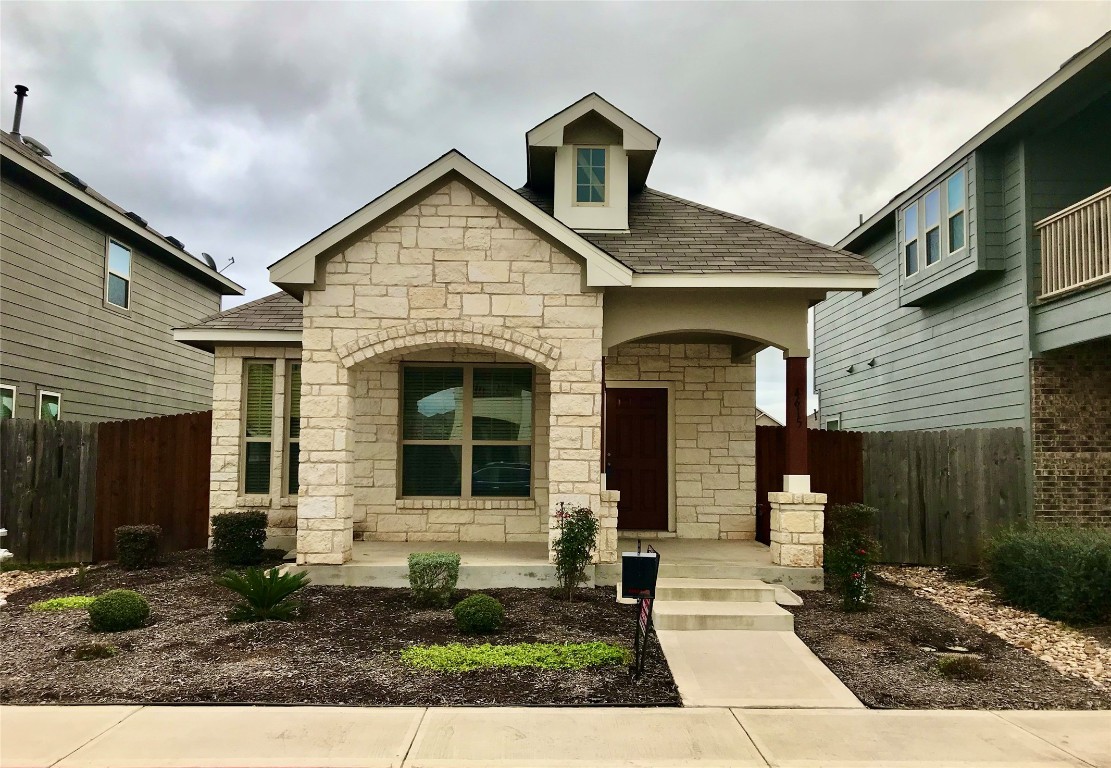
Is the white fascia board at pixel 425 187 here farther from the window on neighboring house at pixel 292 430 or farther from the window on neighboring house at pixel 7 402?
the window on neighboring house at pixel 7 402

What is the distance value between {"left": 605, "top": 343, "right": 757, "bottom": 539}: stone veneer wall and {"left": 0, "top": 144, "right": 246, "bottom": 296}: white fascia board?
8936 mm

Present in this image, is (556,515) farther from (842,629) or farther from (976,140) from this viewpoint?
(976,140)

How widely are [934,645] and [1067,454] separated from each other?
205 inches

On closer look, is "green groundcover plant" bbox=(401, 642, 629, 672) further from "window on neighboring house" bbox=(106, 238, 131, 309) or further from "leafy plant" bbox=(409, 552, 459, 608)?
"window on neighboring house" bbox=(106, 238, 131, 309)

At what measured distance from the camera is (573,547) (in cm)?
819

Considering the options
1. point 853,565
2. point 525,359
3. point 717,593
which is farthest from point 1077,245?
point 525,359

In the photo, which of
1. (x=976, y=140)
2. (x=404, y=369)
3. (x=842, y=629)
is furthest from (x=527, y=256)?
(x=976, y=140)

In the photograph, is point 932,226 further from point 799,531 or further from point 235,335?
point 235,335

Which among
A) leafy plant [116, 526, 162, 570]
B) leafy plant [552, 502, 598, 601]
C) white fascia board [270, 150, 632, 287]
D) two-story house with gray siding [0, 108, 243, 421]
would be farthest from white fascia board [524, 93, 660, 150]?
two-story house with gray siding [0, 108, 243, 421]

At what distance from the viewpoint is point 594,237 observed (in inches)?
411

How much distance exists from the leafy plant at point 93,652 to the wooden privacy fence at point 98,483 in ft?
17.0

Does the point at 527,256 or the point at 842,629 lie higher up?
the point at 527,256

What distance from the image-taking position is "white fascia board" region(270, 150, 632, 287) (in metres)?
8.60

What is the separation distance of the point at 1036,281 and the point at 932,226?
272 centimetres
